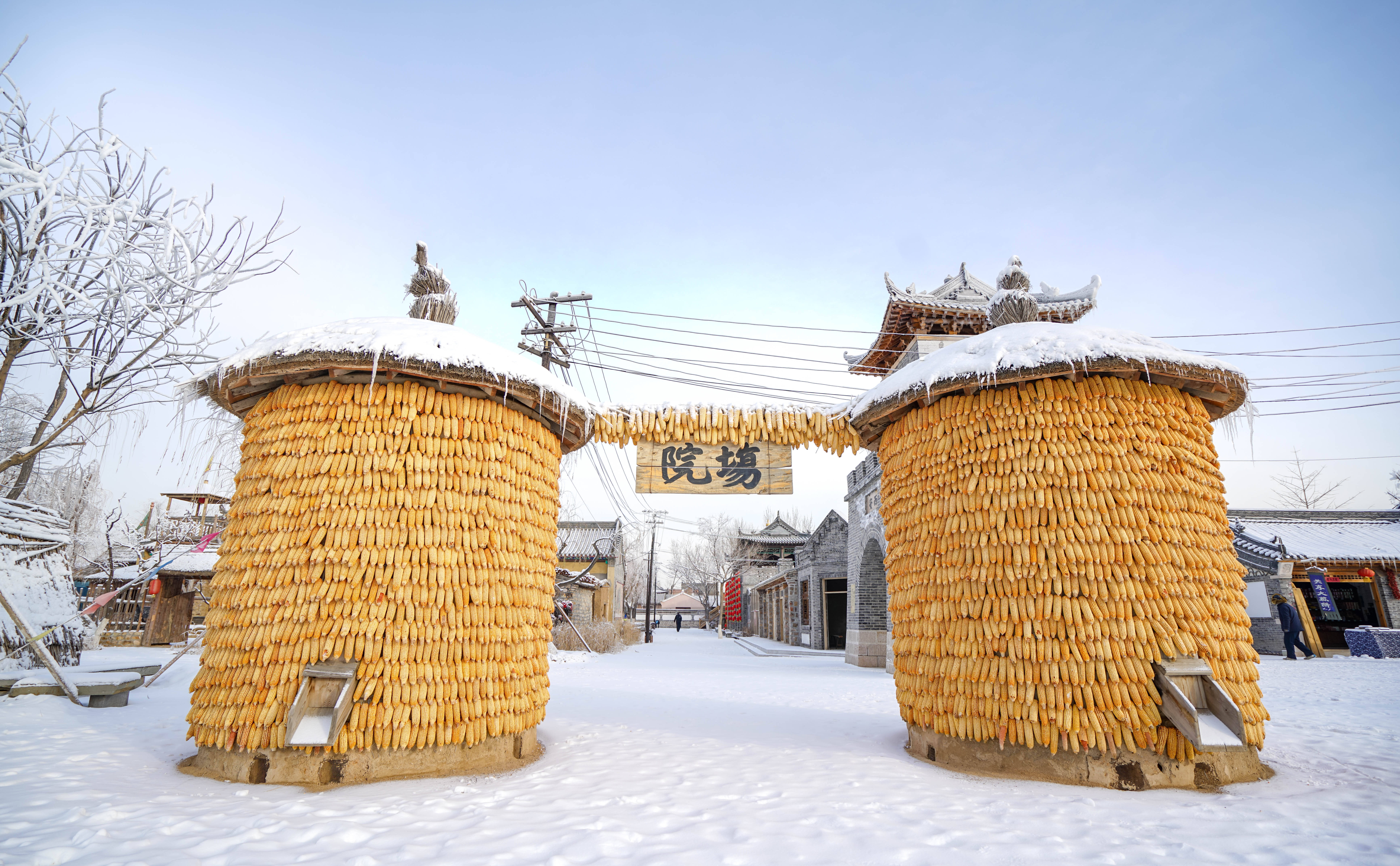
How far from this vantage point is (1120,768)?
4.54 meters

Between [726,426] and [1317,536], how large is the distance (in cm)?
2076

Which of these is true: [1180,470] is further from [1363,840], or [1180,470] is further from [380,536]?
[380,536]

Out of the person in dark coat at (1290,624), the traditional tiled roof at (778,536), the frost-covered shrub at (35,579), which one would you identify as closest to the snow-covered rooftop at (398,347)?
the frost-covered shrub at (35,579)

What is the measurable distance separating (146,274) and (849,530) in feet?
50.4

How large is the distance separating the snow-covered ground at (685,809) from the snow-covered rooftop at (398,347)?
3016 millimetres

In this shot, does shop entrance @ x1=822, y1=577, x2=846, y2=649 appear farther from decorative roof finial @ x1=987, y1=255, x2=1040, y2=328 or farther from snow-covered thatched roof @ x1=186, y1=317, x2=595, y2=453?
snow-covered thatched roof @ x1=186, y1=317, x2=595, y2=453

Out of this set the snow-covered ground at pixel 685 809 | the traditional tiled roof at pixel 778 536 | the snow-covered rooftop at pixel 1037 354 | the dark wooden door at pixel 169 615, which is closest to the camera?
the snow-covered ground at pixel 685 809

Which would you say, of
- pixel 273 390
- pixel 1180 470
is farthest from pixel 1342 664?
pixel 273 390

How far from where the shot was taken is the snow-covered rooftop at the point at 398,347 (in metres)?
4.82

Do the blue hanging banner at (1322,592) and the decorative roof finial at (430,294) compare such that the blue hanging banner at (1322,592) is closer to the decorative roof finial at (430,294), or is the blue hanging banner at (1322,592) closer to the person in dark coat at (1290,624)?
the person in dark coat at (1290,624)

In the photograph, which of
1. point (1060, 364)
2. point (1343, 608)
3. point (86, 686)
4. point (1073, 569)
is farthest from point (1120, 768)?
point (1343, 608)

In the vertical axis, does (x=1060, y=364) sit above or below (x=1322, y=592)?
above

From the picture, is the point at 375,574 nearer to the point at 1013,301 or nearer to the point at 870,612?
the point at 1013,301

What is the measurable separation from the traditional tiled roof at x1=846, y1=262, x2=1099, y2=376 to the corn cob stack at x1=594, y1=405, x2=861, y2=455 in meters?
9.48
